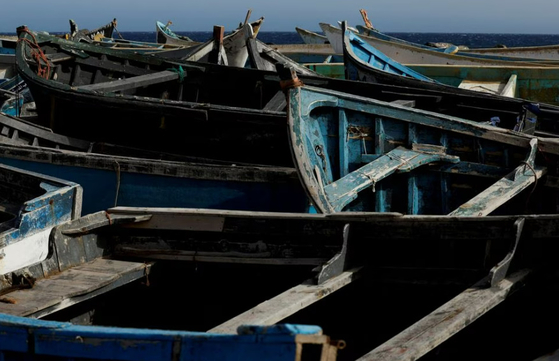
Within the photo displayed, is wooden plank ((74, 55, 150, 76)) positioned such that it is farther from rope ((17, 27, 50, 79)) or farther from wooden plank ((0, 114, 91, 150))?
wooden plank ((0, 114, 91, 150))

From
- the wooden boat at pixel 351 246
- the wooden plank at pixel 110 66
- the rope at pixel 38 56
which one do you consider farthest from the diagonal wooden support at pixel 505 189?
the rope at pixel 38 56

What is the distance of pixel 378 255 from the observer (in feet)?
19.3

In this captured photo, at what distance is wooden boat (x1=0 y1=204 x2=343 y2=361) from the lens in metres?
3.77

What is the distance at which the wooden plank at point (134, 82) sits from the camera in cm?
1057

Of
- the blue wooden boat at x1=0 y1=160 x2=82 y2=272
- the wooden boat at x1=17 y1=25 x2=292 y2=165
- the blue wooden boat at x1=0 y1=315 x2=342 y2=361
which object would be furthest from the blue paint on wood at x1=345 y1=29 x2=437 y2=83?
the blue wooden boat at x1=0 y1=315 x2=342 y2=361

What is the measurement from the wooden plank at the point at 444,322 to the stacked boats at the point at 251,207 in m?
0.01

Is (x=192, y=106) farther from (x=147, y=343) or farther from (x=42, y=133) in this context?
(x=147, y=343)

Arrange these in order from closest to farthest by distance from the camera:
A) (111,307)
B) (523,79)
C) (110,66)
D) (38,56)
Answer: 1. (111,307)
2. (38,56)
3. (110,66)
4. (523,79)

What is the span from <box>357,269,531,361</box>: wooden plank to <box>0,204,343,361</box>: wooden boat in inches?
28.2

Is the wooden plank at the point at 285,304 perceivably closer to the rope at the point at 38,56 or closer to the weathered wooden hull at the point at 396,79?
the weathered wooden hull at the point at 396,79

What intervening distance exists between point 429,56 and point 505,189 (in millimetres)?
9912

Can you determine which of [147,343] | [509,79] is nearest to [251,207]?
[147,343]

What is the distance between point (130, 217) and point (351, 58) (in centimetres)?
656

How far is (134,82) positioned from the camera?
1086cm
